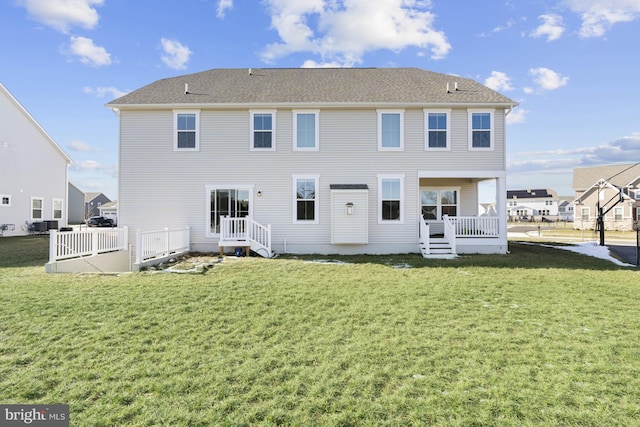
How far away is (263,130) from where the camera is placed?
43.6 ft

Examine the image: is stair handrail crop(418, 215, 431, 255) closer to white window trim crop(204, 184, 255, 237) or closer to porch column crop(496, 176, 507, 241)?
porch column crop(496, 176, 507, 241)

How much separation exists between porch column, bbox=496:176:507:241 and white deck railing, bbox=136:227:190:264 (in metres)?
12.5

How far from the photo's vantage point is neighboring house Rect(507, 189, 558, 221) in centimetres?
7181

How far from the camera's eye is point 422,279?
8.52m

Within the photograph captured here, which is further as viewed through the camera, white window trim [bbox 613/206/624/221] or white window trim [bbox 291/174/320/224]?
white window trim [bbox 613/206/624/221]

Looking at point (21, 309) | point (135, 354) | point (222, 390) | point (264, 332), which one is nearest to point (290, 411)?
point (222, 390)

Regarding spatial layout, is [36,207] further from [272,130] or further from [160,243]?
[272,130]

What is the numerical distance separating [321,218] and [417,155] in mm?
4669

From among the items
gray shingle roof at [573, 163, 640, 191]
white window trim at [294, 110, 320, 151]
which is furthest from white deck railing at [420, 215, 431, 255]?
gray shingle roof at [573, 163, 640, 191]

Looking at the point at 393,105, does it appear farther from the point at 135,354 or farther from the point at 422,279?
the point at 135,354

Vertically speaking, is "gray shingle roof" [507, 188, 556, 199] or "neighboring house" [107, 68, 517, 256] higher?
"gray shingle roof" [507, 188, 556, 199]

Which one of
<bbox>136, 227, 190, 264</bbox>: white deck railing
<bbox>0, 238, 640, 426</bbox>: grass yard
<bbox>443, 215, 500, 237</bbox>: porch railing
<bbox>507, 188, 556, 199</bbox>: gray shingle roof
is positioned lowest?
<bbox>0, 238, 640, 426</bbox>: grass yard

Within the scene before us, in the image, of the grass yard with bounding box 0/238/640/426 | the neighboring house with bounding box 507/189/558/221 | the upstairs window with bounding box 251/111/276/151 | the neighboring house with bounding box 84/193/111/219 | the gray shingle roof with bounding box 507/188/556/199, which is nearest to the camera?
the grass yard with bounding box 0/238/640/426

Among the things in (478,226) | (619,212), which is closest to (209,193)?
(478,226)
